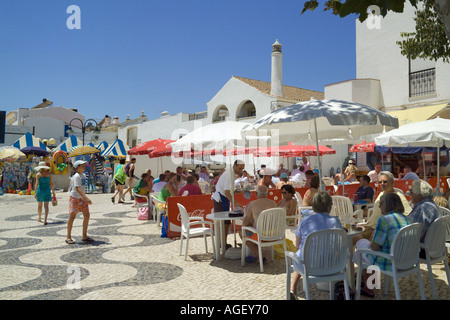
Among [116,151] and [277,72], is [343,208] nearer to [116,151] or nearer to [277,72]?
[116,151]

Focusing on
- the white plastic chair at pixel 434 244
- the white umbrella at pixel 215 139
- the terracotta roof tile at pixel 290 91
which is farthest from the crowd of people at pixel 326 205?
the terracotta roof tile at pixel 290 91

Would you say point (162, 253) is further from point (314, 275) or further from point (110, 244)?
point (314, 275)

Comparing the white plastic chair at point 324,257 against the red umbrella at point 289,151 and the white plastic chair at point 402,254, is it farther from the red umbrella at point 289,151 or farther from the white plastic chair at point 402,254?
the red umbrella at point 289,151

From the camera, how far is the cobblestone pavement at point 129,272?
180 inches

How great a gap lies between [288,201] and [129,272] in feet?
10.4

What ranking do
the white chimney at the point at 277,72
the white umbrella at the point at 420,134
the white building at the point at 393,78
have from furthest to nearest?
the white chimney at the point at 277,72
the white building at the point at 393,78
the white umbrella at the point at 420,134

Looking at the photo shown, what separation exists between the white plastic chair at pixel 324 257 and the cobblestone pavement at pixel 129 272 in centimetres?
82

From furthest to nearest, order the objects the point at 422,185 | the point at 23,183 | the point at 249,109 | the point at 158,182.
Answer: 1. the point at 249,109
2. the point at 23,183
3. the point at 158,182
4. the point at 422,185

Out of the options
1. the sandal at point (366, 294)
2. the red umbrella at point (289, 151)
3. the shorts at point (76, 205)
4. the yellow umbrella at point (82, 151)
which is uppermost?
the yellow umbrella at point (82, 151)

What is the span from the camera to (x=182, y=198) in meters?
8.48

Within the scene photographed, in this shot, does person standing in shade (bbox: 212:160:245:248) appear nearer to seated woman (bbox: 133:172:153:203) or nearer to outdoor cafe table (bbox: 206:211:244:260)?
outdoor cafe table (bbox: 206:211:244:260)

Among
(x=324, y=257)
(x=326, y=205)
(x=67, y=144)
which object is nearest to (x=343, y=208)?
(x=326, y=205)
